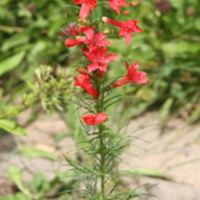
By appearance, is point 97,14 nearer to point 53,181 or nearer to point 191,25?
point 191,25

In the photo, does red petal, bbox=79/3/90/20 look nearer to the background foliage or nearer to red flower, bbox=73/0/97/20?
red flower, bbox=73/0/97/20

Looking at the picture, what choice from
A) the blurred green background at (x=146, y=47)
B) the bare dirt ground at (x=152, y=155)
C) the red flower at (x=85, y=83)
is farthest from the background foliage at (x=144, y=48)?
→ the red flower at (x=85, y=83)

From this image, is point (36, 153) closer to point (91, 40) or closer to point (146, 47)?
point (146, 47)

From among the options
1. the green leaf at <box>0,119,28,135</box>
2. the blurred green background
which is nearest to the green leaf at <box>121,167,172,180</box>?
the blurred green background

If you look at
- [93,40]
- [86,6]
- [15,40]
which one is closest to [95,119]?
[93,40]

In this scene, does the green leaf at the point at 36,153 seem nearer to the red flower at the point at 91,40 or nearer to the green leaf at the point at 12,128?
the green leaf at the point at 12,128

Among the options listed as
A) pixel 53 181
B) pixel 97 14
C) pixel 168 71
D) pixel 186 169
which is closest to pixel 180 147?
pixel 186 169
